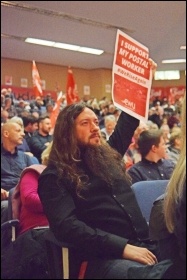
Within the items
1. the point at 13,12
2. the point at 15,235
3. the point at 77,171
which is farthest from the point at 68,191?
the point at 13,12

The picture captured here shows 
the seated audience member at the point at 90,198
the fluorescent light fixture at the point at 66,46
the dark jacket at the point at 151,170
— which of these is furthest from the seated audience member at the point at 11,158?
the fluorescent light fixture at the point at 66,46

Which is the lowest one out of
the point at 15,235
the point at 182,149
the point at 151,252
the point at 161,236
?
the point at 15,235

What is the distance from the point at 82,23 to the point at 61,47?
268cm

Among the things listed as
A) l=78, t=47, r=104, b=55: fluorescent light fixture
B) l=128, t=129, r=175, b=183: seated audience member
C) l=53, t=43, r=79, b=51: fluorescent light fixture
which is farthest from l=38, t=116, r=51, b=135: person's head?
l=78, t=47, r=104, b=55: fluorescent light fixture

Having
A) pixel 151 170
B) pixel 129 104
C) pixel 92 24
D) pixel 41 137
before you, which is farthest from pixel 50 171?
pixel 92 24

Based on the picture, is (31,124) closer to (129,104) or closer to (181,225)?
(129,104)

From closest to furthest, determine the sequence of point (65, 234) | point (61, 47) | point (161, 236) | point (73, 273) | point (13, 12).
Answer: point (161, 236) < point (73, 273) < point (65, 234) < point (13, 12) < point (61, 47)

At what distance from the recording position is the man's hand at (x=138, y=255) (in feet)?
5.19

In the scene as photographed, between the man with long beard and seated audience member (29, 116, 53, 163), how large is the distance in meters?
3.11

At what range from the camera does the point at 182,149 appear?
1.11m

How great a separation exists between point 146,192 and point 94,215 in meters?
0.66

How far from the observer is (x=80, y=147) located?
1.81 metres

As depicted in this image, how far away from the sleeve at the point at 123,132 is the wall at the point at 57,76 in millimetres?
10802

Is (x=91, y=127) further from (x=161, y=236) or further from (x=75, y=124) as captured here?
(x=161, y=236)
